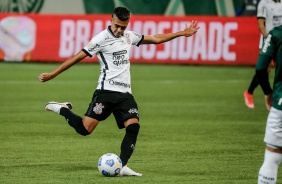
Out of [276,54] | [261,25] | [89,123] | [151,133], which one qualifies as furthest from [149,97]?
[276,54]

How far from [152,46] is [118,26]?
15299 mm

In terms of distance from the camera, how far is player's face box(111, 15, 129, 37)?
9.61 m

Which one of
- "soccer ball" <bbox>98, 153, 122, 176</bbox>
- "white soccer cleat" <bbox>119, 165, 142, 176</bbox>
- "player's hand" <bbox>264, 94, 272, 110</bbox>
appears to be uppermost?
"player's hand" <bbox>264, 94, 272, 110</bbox>

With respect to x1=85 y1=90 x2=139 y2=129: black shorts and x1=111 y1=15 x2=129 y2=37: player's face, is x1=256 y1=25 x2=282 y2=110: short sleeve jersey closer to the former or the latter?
x1=111 y1=15 x2=129 y2=37: player's face

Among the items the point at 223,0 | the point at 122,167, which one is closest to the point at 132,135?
the point at 122,167

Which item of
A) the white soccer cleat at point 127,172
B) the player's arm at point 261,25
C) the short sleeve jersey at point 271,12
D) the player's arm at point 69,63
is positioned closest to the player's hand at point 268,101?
the white soccer cleat at point 127,172

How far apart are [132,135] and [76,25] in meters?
15.8

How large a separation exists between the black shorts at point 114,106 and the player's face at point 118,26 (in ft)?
2.40

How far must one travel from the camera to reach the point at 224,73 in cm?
2331

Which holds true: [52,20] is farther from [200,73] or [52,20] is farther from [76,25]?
[200,73]

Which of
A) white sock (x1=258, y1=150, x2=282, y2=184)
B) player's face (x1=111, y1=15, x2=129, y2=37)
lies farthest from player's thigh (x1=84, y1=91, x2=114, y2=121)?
white sock (x1=258, y1=150, x2=282, y2=184)

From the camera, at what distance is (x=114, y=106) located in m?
9.88

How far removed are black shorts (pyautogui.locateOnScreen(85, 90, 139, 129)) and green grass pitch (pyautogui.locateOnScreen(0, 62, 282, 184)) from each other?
2.14ft

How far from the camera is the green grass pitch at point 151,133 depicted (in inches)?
375
